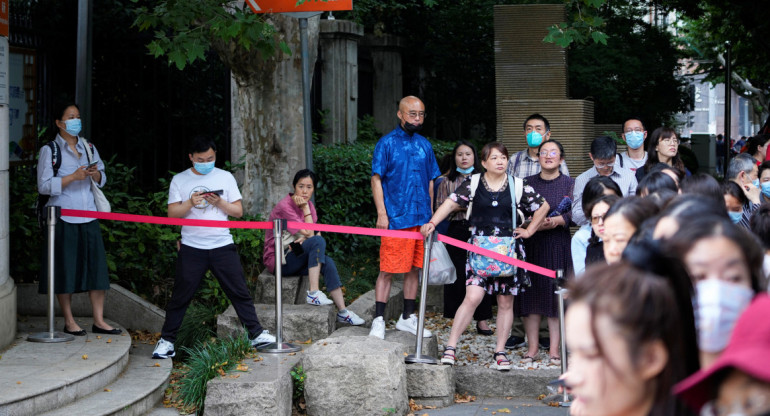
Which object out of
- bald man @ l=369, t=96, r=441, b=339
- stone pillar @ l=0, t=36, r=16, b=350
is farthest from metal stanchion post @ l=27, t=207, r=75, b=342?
bald man @ l=369, t=96, r=441, b=339

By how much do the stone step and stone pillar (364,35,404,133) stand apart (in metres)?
9.17

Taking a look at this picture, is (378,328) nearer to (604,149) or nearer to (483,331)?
(483,331)

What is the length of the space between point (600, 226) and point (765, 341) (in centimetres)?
325

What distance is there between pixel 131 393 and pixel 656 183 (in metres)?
3.73

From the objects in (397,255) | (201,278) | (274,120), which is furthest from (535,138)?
(201,278)

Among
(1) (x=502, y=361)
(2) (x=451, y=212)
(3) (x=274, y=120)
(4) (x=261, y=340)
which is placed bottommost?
(1) (x=502, y=361)

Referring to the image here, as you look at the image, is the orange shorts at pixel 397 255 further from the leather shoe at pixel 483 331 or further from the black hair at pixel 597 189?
the black hair at pixel 597 189

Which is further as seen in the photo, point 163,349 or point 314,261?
point 314,261

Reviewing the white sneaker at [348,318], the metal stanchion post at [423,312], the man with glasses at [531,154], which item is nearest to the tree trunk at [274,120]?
the white sneaker at [348,318]

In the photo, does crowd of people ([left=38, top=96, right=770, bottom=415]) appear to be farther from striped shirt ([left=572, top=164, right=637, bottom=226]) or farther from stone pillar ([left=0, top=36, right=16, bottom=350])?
stone pillar ([left=0, top=36, right=16, bottom=350])

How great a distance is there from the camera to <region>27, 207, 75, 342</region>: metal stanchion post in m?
6.80

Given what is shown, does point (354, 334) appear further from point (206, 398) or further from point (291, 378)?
point (206, 398)

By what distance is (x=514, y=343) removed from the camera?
7.88 metres

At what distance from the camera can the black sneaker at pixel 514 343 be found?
7840 mm
